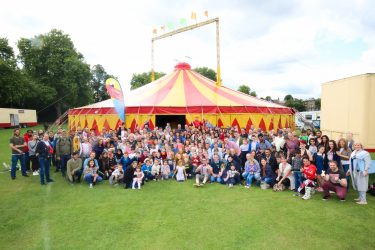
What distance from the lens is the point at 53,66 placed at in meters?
31.7

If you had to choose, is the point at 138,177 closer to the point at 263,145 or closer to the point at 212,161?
the point at 212,161

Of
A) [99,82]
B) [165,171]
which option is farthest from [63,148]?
[99,82]

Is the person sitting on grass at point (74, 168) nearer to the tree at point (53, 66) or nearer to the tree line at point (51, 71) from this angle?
the tree line at point (51, 71)

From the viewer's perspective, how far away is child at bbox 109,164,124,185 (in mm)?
6574

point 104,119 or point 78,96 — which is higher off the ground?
point 78,96

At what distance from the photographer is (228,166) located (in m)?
6.82

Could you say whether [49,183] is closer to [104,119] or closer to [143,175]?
[143,175]

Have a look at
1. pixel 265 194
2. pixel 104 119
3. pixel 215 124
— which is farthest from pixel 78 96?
pixel 265 194

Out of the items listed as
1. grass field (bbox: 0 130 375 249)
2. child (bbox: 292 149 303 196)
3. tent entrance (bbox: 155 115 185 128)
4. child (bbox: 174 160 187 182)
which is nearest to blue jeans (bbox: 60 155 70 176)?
grass field (bbox: 0 130 375 249)

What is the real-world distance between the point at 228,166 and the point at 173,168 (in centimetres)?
146

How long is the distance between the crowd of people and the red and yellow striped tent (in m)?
3.85

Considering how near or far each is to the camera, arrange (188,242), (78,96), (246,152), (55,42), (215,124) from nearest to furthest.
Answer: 1. (188,242)
2. (246,152)
3. (215,124)
4. (55,42)
5. (78,96)

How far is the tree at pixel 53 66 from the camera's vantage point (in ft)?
103

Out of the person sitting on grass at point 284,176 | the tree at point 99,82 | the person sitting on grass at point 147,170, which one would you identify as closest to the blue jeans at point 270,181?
the person sitting on grass at point 284,176
